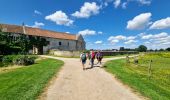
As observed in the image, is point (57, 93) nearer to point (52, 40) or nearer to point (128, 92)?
point (128, 92)

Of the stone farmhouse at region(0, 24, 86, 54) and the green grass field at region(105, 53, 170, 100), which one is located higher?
the stone farmhouse at region(0, 24, 86, 54)

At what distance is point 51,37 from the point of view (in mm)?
64188

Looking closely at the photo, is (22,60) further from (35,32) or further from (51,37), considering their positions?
(51,37)

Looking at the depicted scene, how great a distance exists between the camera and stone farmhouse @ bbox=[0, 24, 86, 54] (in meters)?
55.6

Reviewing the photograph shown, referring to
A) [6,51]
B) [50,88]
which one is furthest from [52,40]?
[50,88]

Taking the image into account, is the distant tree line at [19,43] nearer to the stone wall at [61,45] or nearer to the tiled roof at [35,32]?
the tiled roof at [35,32]

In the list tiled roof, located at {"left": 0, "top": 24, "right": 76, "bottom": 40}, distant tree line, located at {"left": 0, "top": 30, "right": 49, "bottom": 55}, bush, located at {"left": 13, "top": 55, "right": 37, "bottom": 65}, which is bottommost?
bush, located at {"left": 13, "top": 55, "right": 37, "bottom": 65}

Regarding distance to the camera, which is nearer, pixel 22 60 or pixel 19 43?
pixel 22 60

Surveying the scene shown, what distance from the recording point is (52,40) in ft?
212

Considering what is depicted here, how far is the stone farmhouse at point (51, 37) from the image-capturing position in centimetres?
5562

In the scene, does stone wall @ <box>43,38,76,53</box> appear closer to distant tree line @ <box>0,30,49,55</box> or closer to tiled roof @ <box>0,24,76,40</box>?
tiled roof @ <box>0,24,76,40</box>

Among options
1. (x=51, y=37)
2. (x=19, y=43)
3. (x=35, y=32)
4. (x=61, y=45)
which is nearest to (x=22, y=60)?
(x=19, y=43)

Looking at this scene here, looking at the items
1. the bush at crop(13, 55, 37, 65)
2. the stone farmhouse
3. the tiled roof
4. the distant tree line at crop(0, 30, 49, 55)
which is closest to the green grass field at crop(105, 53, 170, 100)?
the bush at crop(13, 55, 37, 65)

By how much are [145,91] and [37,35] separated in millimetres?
50998
